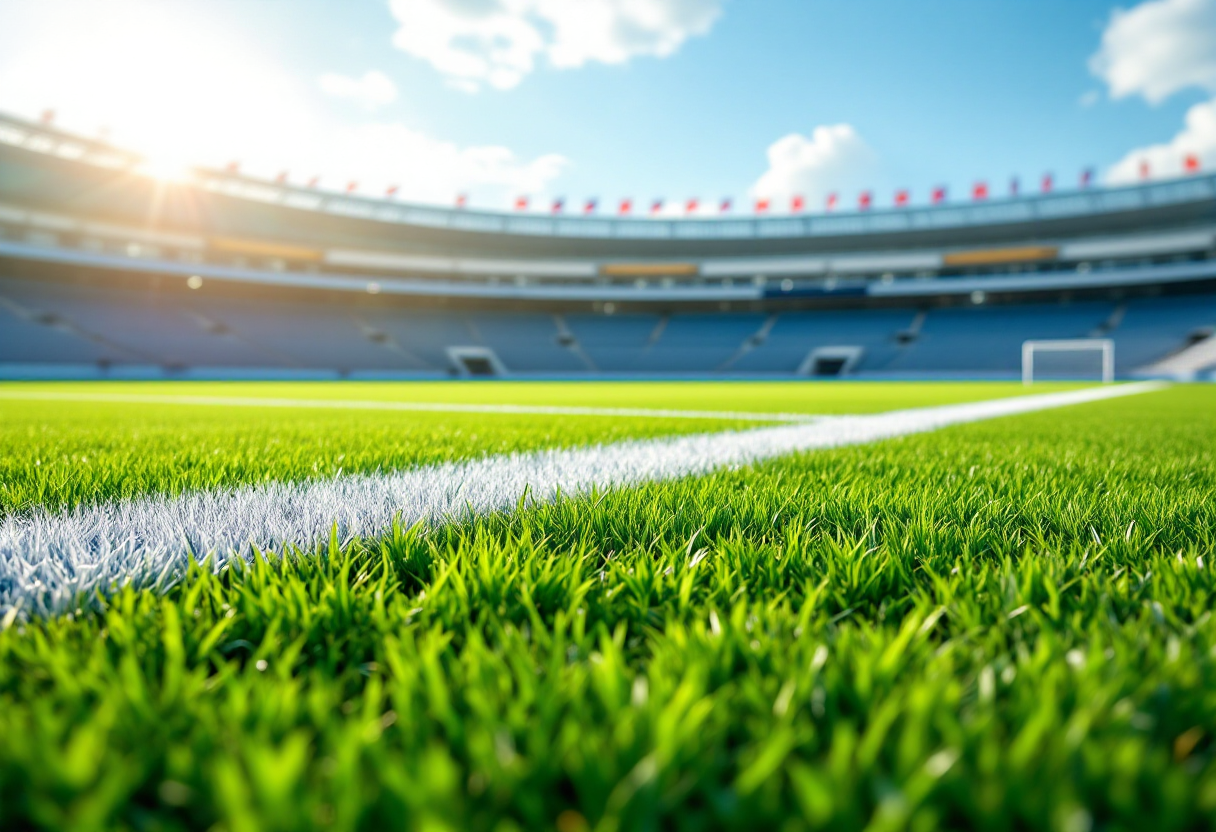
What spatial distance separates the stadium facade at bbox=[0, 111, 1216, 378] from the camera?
90.2 ft

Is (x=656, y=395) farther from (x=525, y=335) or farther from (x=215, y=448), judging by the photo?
(x=525, y=335)

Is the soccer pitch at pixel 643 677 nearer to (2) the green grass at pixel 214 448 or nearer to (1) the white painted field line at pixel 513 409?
(2) the green grass at pixel 214 448

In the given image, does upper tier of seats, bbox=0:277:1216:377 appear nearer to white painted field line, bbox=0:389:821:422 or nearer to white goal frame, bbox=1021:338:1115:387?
white goal frame, bbox=1021:338:1115:387

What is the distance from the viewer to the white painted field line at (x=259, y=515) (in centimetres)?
101

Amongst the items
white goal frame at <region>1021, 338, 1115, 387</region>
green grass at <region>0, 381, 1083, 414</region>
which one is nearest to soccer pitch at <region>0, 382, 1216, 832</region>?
green grass at <region>0, 381, 1083, 414</region>

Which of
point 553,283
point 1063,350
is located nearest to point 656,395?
point 1063,350

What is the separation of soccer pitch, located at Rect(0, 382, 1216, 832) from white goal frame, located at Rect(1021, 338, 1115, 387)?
30662 millimetres

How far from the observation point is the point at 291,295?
33656mm

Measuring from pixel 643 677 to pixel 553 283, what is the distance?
40561 mm

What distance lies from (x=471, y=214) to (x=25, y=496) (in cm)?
3873

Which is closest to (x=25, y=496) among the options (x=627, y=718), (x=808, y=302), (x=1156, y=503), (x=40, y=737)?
(x=40, y=737)

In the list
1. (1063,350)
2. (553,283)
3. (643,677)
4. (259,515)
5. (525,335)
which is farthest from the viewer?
(553,283)

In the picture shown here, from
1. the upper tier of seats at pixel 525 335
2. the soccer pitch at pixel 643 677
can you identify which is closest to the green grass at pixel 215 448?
the soccer pitch at pixel 643 677

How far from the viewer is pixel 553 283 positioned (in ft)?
132
